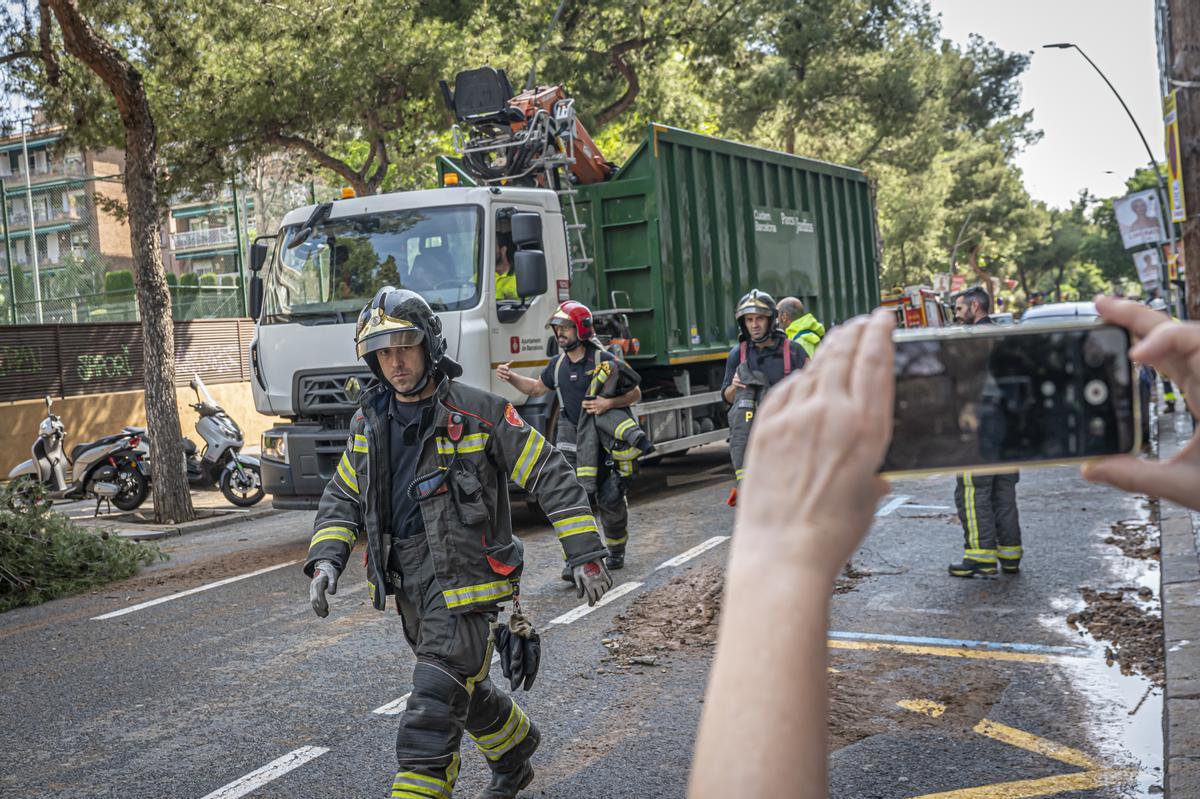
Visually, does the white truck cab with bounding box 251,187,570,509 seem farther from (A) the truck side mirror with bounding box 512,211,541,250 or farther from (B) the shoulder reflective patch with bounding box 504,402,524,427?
(B) the shoulder reflective patch with bounding box 504,402,524,427

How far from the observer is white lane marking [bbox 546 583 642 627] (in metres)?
7.00

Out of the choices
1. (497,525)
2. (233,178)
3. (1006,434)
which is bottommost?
(497,525)

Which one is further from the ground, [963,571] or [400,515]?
[400,515]

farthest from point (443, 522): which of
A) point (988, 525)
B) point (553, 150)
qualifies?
point (553, 150)

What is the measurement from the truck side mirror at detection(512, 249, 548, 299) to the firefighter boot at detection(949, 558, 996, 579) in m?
3.83

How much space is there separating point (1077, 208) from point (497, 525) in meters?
97.2

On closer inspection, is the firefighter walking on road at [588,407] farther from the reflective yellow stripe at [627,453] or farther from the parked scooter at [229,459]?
the parked scooter at [229,459]

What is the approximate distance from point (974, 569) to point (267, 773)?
473cm

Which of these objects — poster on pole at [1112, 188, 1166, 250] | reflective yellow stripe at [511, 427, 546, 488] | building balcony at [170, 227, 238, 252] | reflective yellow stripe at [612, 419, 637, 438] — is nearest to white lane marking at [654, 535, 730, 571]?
reflective yellow stripe at [612, 419, 637, 438]

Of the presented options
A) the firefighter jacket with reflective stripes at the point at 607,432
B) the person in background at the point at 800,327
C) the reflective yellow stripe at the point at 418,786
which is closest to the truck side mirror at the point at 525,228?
the firefighter jacket with reflective stripes at the point at 607,432

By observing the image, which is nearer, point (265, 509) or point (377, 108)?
point (265, 509)

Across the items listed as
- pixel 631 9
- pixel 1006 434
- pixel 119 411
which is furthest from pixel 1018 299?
pixel 1006 434

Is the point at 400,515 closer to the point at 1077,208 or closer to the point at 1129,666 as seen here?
the point at 1129,666

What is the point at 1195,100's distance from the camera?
7.09 metres
